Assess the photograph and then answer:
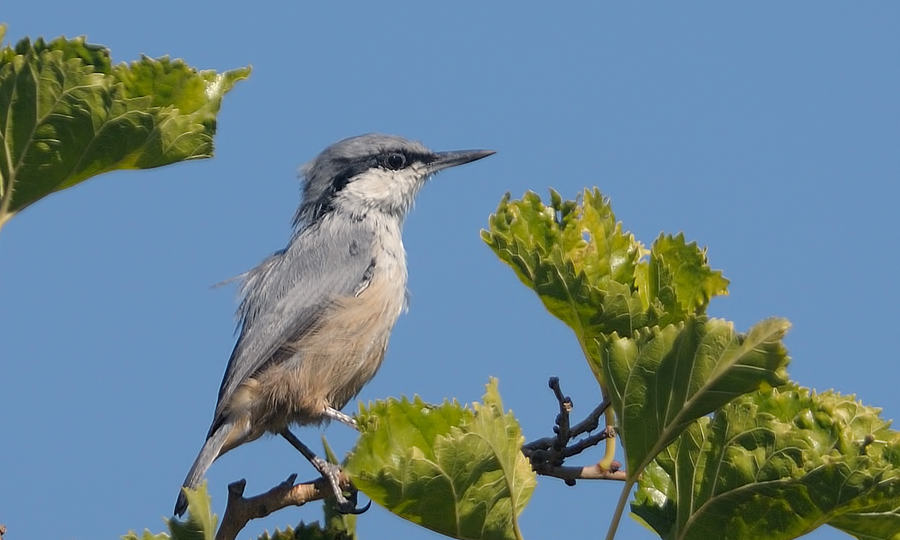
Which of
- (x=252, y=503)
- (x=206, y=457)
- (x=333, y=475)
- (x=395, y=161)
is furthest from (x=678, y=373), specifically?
(x=395, y=161)

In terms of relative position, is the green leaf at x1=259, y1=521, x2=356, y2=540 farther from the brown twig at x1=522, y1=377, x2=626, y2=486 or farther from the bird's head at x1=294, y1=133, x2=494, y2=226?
the bird's head at x1=294, y1=133, x2=494, y2=226

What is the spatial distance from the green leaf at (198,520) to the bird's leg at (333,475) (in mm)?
602

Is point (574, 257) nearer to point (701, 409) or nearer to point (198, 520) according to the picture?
point (701, 409)

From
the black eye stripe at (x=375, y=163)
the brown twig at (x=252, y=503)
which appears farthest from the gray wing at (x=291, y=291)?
the brown twig at (x=252, y=503)

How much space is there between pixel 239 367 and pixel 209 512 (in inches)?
110

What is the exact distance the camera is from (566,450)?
10.2 feet

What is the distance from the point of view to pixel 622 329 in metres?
2.95

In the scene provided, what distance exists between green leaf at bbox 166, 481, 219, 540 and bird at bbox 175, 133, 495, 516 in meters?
2.03

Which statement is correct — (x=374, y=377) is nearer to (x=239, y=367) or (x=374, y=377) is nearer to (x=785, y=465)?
(x=239, y=367)

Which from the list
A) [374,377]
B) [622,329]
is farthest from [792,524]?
[374,377]

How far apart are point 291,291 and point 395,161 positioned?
50.0 inches

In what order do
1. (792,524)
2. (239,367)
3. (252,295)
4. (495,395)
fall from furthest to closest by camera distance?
(252,295) → (239,367) → (792,524) → (495,395)

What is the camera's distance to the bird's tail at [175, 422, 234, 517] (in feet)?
16.3

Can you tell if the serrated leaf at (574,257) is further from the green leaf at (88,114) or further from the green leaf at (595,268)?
the green leaf at (88,114)
